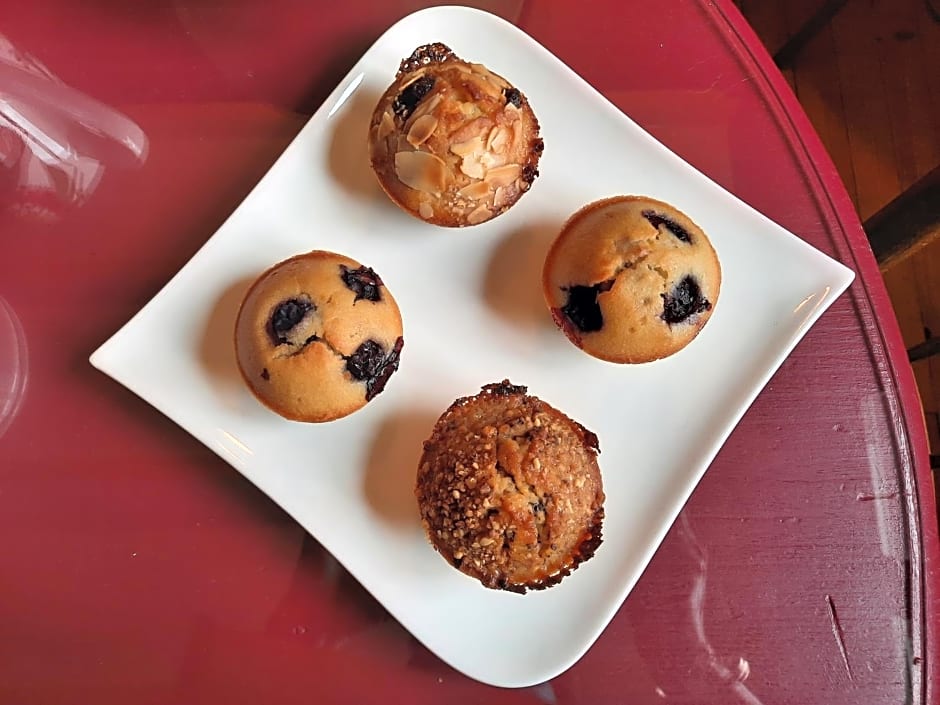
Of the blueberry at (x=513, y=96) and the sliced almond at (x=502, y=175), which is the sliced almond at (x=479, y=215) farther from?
the blueberry at (x=513, y=96)

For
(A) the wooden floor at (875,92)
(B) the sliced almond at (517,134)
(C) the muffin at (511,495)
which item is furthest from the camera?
(A) the wooden floor at (875,92)

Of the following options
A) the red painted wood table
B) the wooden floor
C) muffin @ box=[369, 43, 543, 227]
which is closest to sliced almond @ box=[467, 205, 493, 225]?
muffin @ box=[369, 43, 543, 227]

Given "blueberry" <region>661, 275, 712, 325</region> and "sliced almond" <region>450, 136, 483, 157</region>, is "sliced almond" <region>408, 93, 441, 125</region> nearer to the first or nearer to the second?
"sliced almond" <region>450, 136, 483, 157</region>

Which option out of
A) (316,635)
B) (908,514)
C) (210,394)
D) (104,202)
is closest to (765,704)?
(908,514)

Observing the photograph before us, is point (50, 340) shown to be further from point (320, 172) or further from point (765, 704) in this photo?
point (765, 704)

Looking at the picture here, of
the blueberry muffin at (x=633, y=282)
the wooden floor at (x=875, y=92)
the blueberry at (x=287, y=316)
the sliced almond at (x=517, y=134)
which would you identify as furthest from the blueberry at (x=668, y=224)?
the wooden floor at (x=875, y=92)

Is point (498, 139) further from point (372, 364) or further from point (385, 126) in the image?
point (372, 364)
